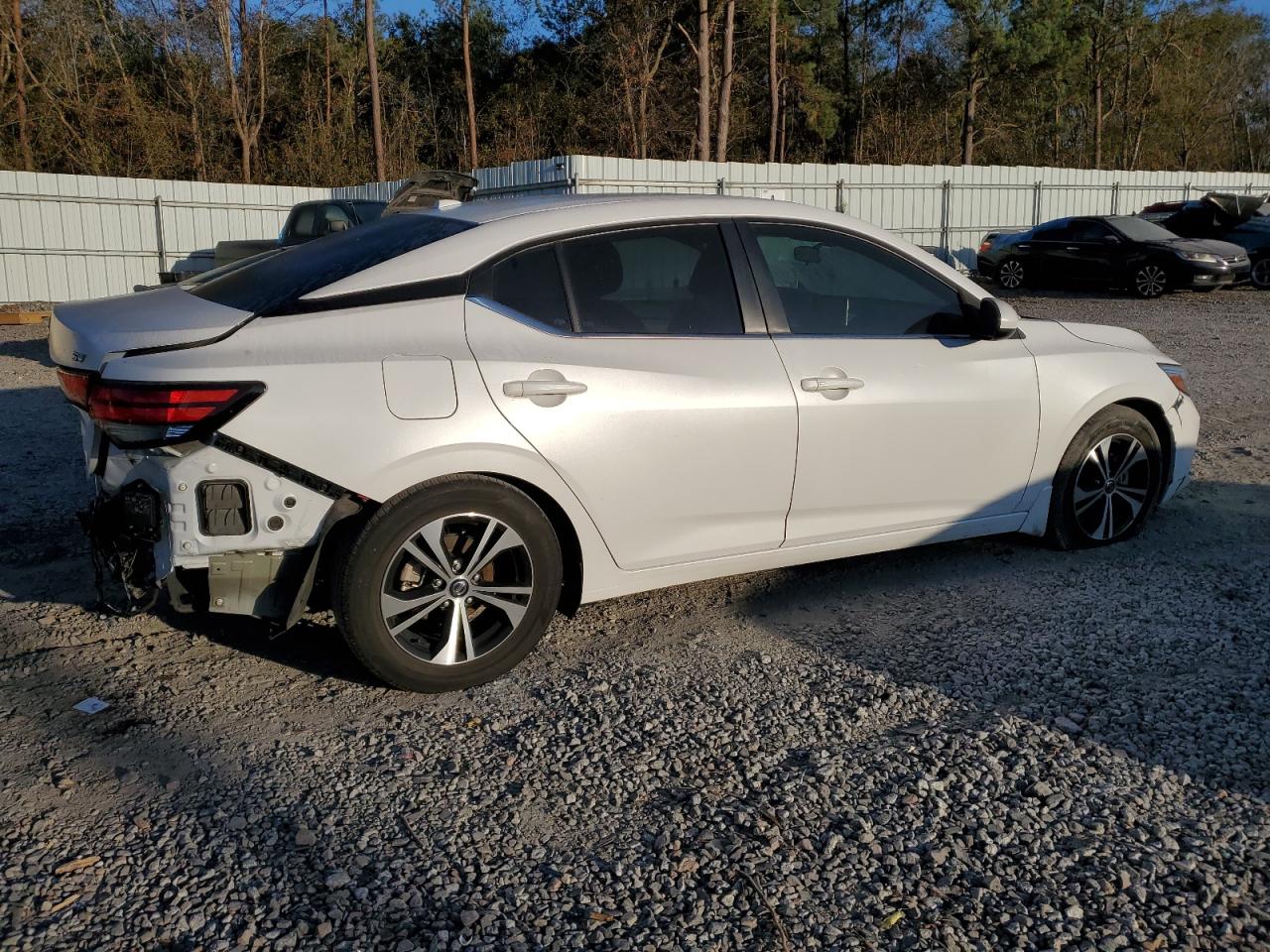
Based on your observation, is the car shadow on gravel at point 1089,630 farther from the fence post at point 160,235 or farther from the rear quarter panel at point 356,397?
the fence post at point 160,235

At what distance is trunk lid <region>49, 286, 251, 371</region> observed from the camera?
12.0 feet

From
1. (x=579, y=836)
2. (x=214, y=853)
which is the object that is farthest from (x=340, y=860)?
(x=579, y=836)

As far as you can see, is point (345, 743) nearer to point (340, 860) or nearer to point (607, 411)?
point (340, 860)

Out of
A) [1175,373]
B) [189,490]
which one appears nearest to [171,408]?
[189,490]

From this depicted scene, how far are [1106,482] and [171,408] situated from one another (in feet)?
13.5

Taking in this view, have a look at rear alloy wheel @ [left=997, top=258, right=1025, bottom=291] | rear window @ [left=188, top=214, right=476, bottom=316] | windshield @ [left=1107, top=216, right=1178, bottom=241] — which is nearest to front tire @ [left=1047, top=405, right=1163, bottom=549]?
rear window @ [left=188, top=214, right=476, bottom=316]

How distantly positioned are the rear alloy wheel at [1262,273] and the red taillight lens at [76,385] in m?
21.7

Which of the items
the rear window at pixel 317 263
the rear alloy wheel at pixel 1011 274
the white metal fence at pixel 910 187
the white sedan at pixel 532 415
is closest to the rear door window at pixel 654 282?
the white sedan at pixel 532 415

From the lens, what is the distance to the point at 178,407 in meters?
3.50

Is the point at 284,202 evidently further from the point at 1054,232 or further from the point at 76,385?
the point at 76,385

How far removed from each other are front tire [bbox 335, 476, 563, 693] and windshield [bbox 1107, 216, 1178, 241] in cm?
1891

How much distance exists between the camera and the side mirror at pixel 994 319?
4816 millimetres

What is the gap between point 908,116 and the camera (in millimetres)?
45438

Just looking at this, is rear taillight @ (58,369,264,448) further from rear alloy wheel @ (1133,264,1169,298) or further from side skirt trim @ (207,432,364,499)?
rear alloy wheel @ (1133,264,1169,298)
